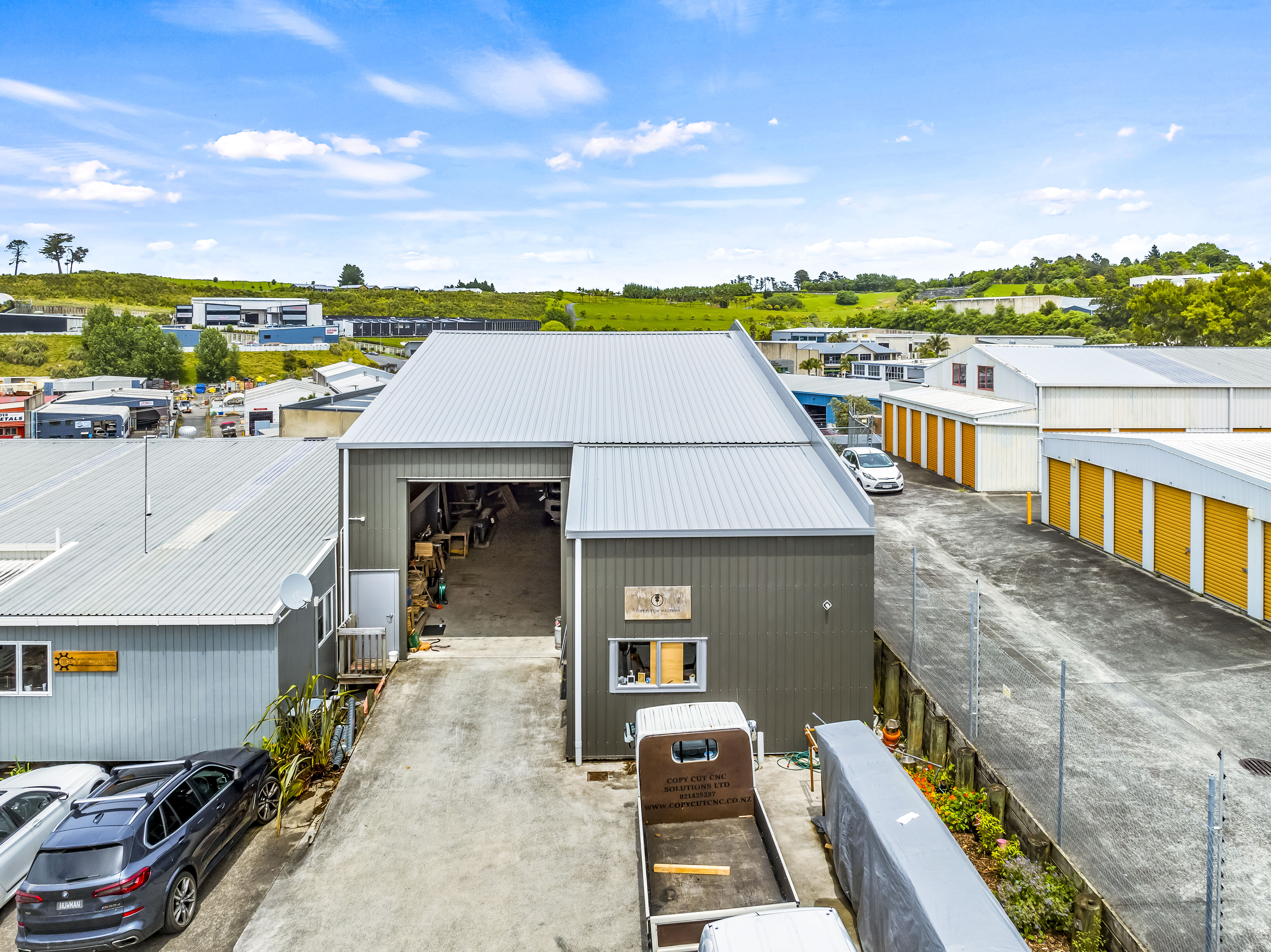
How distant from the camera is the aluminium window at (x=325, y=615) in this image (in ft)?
43.9

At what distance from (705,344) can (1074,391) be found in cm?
1505

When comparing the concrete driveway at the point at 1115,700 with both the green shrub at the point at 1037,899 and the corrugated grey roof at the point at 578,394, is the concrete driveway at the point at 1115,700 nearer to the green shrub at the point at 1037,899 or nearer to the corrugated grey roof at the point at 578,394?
the green shrub at the point at 1037,899

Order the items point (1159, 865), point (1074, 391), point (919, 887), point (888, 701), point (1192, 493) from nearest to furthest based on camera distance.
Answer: point (919, 887) → point (1159, 865) → point (888, 701) → point (1192, 493) → point (1074, 391)

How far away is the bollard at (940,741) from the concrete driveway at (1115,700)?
0.63 metres

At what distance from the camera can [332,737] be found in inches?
497

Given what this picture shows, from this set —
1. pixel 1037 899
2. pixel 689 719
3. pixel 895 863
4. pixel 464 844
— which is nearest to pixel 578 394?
pixel 689 719

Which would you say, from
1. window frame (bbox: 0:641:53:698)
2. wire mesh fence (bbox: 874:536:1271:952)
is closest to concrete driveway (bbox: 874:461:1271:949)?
wire mesh fence (bbox: 874:536:1271:952)

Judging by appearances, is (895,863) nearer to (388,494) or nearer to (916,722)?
(916,722)

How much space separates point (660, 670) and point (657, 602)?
1052 millimetres

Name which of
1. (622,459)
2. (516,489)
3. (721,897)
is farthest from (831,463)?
(516,489)

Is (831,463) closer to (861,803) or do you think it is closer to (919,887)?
(861,803)

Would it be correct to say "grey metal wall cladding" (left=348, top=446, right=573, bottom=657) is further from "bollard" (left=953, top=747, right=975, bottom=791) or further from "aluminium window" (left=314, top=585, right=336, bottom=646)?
"bollard" (left=953, top=747, right=975, bottom=791)

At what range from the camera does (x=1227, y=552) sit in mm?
16750

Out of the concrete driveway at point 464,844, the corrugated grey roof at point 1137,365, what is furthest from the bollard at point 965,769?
the corrugated grey roof at point 1137,365
